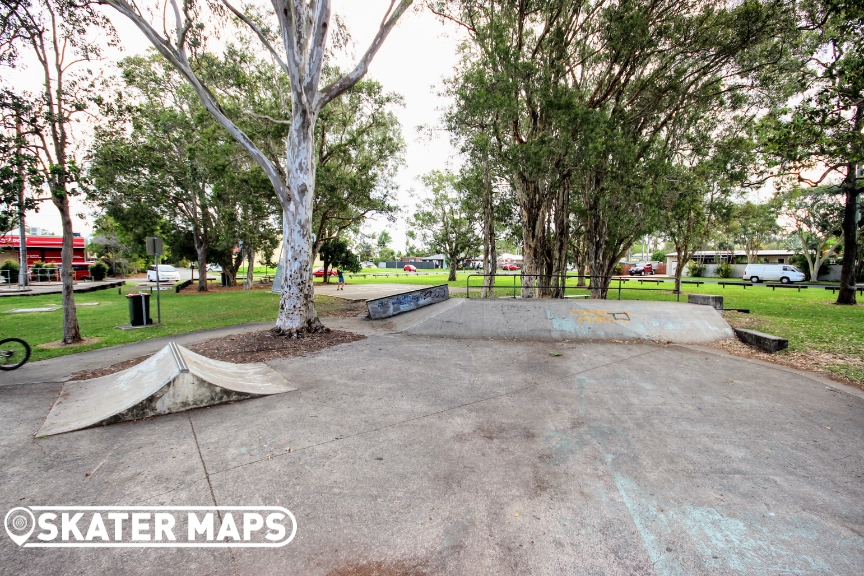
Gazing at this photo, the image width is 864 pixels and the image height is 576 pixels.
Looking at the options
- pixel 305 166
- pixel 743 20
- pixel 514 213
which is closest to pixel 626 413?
pixel 305 166

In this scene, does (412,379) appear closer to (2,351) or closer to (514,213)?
(2,351)

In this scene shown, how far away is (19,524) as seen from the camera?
255 centimetres

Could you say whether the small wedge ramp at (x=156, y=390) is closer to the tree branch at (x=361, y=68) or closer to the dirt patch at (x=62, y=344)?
the dirt patch at (x=62, y=344)

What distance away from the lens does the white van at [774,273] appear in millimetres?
32906

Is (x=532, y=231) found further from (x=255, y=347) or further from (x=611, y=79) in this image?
(x=255, y=347)

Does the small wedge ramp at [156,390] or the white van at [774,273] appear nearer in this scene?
the small wedge ramp at [156,390]

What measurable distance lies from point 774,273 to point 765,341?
118 feet

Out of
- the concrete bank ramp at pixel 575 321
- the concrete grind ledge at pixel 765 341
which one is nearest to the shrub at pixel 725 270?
the concrete bank ramp at pixel 575 321

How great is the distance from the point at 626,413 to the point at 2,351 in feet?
32.8

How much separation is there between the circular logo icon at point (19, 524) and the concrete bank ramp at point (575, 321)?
7448 millimetres

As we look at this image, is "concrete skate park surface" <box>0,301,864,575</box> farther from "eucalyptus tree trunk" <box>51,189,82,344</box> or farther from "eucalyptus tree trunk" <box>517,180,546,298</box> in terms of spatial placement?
"eucalyptus tree trunk" <box>517,180,546,298</box>

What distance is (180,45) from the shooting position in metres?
8.23

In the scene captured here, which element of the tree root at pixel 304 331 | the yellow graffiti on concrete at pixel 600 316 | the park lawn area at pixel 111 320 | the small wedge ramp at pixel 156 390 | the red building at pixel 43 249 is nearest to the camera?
the small wedge ramp at pixel 156 390

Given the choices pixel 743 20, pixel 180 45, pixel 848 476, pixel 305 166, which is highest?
pixel 743 20
